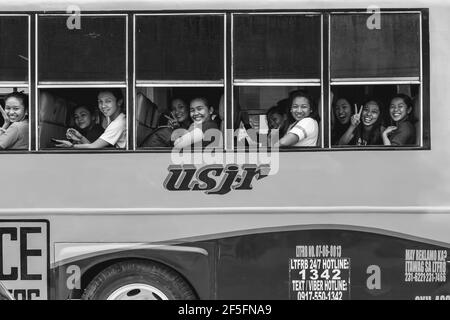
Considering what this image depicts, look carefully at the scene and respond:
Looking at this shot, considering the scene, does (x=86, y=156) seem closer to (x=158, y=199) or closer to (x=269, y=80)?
(x=158, y=199)

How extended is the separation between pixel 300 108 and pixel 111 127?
1613 mm

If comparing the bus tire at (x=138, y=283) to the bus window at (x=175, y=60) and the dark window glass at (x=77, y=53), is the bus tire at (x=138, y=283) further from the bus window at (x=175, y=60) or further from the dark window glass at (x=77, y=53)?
the dark window glass at (x=77, y=53)

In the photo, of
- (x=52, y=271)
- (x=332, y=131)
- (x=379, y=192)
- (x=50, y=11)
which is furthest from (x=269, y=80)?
(x=52, y=271)

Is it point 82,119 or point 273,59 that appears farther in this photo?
point 82,119

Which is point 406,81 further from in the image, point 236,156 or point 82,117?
point 82,117

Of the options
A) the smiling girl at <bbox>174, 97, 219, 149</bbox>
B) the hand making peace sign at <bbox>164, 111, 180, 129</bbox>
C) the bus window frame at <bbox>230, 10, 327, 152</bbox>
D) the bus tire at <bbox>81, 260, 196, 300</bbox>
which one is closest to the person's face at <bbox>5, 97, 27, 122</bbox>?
the hand making peace sign at <bbox>164, 111, 180, 129</bbox>

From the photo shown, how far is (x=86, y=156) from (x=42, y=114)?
0.52m

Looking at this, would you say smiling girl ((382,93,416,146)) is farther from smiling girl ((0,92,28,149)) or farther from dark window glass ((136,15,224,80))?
smiling girl ((0,92,28,149))

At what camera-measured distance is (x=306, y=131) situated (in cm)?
652

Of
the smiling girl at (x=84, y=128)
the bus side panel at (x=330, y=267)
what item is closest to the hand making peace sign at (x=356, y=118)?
the bus side panel at (x=330, y=267)

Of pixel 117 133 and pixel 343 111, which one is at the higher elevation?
pixel 343 111

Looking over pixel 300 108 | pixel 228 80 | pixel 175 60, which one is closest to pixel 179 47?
pixel 175 60

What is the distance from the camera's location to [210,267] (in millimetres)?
6523

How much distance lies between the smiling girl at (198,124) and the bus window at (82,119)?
51cm
